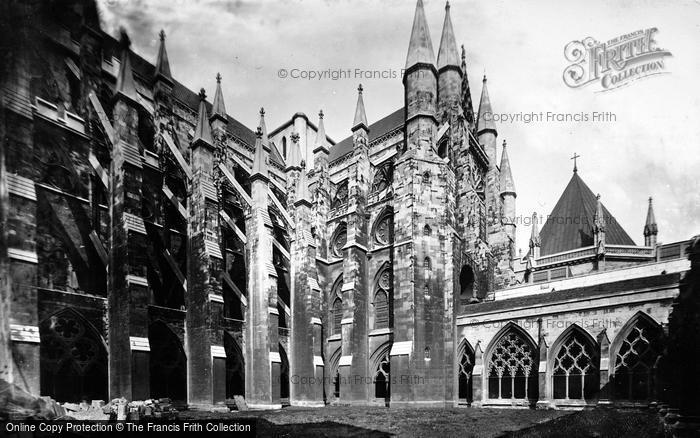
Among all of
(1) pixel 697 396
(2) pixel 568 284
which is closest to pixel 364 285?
(2) pixel 568 284

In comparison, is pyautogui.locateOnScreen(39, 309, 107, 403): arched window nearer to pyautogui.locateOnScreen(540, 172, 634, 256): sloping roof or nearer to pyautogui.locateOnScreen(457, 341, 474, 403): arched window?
pyautogui.locateOnScreen(457, 341, 474, 403): arched window

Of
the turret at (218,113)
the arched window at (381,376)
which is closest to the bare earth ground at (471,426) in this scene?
the arched window at (381,376)

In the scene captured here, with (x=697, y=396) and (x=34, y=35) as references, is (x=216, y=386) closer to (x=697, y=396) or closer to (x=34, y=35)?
(x=34, y=35)

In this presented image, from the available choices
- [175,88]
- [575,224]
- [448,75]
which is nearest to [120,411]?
[175,88]

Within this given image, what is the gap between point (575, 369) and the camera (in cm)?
1681

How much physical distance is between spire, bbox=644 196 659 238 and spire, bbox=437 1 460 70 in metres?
17.1

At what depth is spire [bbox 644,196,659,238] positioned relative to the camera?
28.7 m

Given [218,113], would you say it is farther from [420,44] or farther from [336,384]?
[336,384]

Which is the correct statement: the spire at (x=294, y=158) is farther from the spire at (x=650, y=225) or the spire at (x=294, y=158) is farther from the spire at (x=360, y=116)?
the spire at (x=650, y=225)

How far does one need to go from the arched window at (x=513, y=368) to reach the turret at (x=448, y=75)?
12.5m

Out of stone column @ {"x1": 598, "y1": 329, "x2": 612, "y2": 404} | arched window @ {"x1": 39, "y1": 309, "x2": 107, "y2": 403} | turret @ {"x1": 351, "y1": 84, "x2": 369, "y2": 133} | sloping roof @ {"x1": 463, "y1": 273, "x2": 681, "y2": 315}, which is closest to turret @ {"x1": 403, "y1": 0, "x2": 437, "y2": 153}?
turret @ {"x1": 351, "y1": 84, "x2": 369, "y2": 133}

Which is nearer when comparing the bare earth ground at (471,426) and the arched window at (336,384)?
the bare earth ground at (471,426)

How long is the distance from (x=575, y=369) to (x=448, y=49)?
18.3m

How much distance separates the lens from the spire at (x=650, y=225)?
28.7 meters
